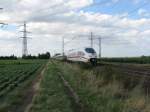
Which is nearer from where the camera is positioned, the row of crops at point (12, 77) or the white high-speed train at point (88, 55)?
the row of crops at point (12, 77)

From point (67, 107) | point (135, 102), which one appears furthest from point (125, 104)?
point (67, 107)

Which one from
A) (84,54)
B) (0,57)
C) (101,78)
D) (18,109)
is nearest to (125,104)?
(18,109)

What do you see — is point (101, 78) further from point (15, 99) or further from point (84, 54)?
A: point (84, 54)

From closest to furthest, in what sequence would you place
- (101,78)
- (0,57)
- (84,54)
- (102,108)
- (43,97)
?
(102,108) → (43,97) → (101,78) → (84,54) → (0,57)

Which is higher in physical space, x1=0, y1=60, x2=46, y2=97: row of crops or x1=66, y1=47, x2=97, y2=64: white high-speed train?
x1=66, y1=47, x2=97, y2=64: white high-speed train

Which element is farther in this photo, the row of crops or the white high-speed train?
the white high-speed train

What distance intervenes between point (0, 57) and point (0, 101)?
153 m

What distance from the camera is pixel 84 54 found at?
61.7 m

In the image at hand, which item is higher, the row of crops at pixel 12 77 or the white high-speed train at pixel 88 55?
the white high-speed train at pixel 88 55

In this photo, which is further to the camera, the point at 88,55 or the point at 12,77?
the point at 88,55

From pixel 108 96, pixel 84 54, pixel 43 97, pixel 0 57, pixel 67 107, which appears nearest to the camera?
pixel 67 107

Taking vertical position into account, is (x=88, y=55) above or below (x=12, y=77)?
above

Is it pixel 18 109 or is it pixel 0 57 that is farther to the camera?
pixel 0 57

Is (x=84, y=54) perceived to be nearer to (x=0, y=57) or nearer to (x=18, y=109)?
(x=18, y=109)
